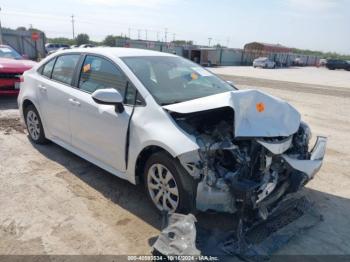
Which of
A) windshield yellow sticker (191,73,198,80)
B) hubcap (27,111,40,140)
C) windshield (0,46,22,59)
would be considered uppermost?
windshield yellow sticker (191,73,198,80)

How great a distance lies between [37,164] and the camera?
4.80 metres

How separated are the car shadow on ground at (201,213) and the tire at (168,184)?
9.2 inches

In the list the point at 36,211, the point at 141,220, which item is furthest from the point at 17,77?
the point at 141,220

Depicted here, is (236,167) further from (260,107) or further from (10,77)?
(10,77)

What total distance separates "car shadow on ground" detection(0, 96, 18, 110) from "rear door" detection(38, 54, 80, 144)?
13.0 feet

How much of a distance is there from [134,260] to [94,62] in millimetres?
2549

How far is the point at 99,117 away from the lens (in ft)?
12.6

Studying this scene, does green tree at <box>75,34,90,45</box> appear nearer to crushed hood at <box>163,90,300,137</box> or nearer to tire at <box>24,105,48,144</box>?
tire at <box>24,105,48,144</box>

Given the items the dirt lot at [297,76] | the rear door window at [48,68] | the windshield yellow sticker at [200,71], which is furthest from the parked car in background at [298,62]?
the rear door window at [48,68]

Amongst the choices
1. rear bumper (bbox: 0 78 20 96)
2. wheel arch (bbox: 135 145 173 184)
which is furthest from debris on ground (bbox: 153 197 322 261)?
rear bumper (bbox: 0 78 20 96)

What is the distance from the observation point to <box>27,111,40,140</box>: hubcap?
211 inches

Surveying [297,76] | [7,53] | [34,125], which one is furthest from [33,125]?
[297,76]

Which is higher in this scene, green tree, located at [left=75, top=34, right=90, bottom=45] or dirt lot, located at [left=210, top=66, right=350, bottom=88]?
green tree, located at [left=75, top=34, right=90, bottom=45]

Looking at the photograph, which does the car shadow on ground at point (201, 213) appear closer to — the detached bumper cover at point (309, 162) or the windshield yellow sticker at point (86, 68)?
the detached bumper cover at point (309, 162)
